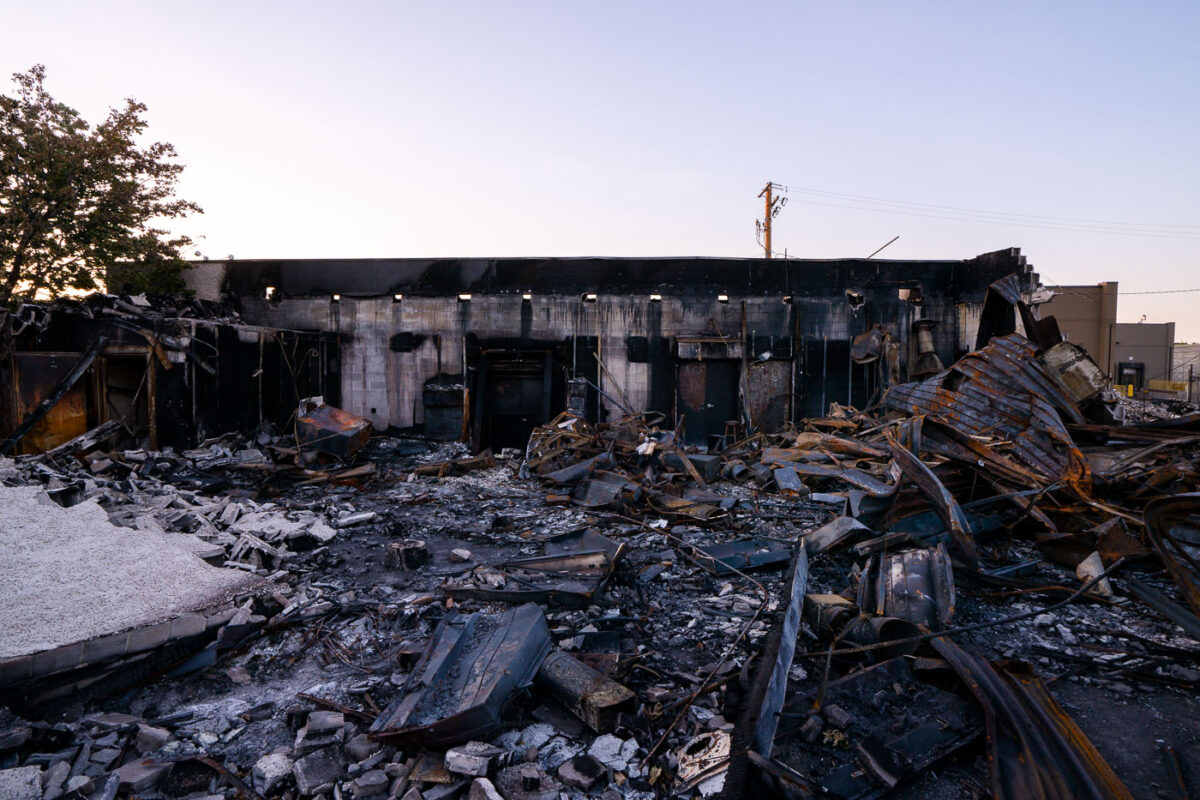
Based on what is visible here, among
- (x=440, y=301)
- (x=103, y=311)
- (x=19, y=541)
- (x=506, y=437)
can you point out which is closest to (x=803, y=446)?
(x=506, y=437)

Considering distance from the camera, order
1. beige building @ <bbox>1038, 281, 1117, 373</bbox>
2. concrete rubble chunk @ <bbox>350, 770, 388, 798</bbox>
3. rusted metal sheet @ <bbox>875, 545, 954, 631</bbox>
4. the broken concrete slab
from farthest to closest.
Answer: beige building @ <bbox>1038, 281, 1117, 373</bbox>, rusted metal sheet @ <bbox>875, 545, 954, 631</bbox>, the broken concrete slab, concrete rubble chunk @ <bbox>350, 770, 388, 798</bbox>

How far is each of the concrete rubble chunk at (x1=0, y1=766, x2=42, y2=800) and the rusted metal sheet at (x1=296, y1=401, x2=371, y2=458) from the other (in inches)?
310

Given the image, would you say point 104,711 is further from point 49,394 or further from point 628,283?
point 628,283

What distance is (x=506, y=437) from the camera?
14.0m

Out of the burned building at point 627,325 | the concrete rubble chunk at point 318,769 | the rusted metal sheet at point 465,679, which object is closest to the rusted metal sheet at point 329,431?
the burned building at point 627,325

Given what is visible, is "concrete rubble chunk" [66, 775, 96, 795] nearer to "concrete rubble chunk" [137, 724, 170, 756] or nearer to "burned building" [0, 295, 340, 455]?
"concrete rubble chunk" [137, 724, 170, 756]

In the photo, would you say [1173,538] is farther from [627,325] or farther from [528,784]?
[627,325]

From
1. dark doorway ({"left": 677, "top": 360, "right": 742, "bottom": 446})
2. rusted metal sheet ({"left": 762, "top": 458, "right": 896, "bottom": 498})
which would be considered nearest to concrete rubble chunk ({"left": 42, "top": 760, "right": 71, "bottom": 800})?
rusted metal sheet ({"left": 762, "top": 458, "right": 896, "bottom": 498})

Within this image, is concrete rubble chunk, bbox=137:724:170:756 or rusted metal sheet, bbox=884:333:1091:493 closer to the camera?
concrete rubble chunk, bbox=137:724:170:756

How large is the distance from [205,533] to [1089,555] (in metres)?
8.64

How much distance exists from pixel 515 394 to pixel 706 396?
502 centimetres

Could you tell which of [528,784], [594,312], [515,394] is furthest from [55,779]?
[594,312]

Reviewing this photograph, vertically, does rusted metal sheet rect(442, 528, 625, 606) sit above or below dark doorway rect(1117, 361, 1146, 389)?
below

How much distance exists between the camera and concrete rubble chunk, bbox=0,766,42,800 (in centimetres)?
226
